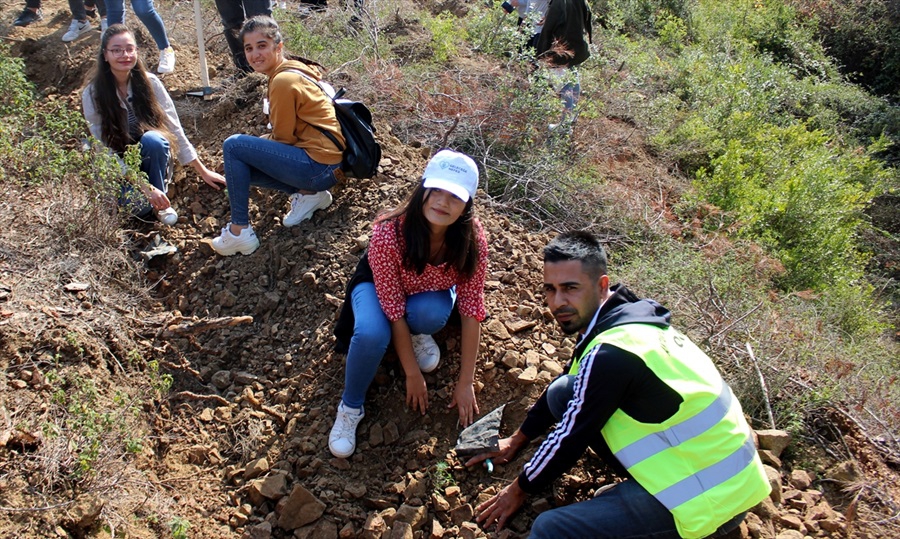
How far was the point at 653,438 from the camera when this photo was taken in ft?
6.59

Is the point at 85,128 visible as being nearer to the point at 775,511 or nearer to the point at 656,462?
the point at 656,462

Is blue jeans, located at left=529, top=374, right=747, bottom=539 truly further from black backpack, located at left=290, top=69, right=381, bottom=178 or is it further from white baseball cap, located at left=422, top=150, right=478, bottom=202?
black backpack, located at left=290, top=69, right=381, bottom=178

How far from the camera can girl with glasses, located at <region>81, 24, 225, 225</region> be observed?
11.9 feet

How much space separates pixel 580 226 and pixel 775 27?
22.6 ft

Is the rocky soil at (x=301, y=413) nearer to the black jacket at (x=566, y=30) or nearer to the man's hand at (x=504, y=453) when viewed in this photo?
the man's hand at (x=504, y=453)

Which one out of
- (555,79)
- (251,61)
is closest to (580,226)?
(555,79)

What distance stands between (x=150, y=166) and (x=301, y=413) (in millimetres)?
1896

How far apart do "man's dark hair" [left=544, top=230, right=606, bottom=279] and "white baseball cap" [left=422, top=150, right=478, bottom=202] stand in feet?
1.40

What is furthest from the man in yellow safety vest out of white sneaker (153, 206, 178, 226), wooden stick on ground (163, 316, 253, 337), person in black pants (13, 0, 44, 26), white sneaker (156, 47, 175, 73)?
person in black pants (13, 0, 44, 26)

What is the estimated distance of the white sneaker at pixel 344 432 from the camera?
2.64 metres

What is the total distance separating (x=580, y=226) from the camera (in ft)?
14.0

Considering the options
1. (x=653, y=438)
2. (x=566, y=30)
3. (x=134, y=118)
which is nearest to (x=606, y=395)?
(x=653, y=438)

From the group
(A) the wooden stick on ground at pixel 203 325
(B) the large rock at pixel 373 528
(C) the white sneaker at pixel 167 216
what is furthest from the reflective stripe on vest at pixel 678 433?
(C) the white sneaker at pixel 167 216

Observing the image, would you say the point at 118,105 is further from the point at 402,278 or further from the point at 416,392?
the point at 416,392
